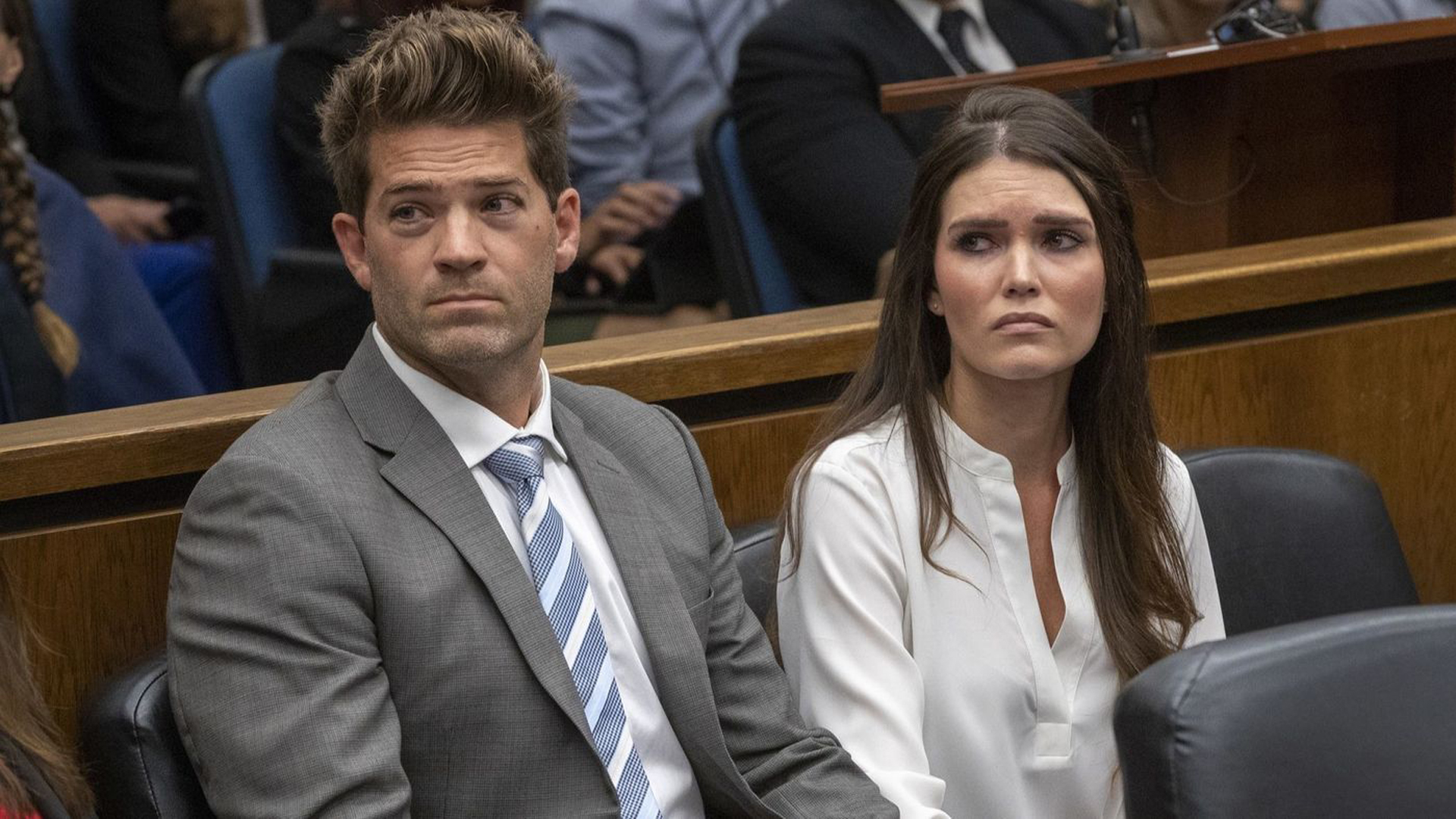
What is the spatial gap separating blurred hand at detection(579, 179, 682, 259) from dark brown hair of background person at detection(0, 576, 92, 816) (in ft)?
5.21

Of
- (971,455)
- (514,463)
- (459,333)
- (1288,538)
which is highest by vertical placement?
(459,333)

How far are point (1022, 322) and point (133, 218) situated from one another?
1.90m

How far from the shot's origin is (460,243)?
1500 mm

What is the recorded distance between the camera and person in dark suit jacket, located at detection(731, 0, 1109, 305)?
8.59 ft

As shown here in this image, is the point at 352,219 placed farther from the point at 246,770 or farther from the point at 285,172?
the point at 285,172

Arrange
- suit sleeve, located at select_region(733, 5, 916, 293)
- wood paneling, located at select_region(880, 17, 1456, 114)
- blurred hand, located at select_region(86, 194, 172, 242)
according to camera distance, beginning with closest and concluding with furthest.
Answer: wood paneling, located at select_region(880, 17, 1456, 114) → suit sleeve, located at select_region(733, 5, 916, 293) → blurred hand, located at select_region(86, 194, 172, 242)

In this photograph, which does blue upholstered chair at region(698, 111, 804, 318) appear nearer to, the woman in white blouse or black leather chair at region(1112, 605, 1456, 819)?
the woman in white blouse

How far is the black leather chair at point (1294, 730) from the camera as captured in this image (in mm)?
1177

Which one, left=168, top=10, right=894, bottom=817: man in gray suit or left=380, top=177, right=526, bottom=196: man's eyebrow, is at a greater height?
left=380, top=177, right=526, bottom=196: man's eyebrow

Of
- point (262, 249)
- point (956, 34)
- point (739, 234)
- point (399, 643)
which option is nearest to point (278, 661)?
point (399, 643)

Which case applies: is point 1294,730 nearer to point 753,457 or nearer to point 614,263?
point 753,457

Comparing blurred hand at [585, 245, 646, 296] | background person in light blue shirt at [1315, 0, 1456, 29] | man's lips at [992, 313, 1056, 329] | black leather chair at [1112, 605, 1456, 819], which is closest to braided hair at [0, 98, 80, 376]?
blurred hand at [585, 245, 646, 296]

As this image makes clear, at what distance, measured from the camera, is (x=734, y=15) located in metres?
3.14

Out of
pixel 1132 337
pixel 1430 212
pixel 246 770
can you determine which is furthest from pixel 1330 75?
pixel 246 770
